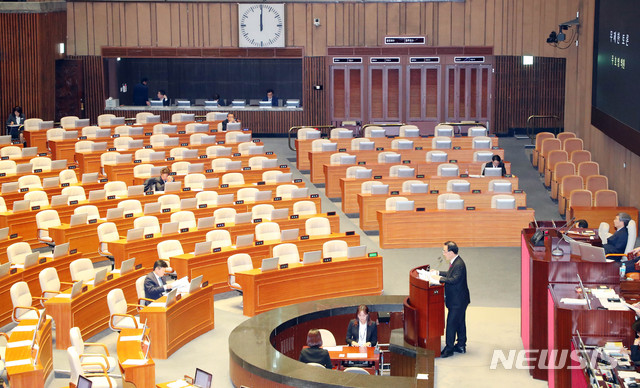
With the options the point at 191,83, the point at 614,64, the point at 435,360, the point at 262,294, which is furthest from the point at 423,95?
the point at 435,360

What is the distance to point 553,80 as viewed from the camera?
2661 cm

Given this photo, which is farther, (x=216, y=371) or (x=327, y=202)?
(x=327, y=202)

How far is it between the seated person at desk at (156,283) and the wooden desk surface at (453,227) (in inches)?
209

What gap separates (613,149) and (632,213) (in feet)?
9.15

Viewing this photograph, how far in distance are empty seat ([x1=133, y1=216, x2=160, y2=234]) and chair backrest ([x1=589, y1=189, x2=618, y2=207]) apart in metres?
7.89

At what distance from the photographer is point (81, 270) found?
13.7m

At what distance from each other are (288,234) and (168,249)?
1934 millimetres

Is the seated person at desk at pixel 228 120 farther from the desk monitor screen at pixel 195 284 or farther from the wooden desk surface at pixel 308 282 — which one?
the desk monitor screen at pixel 195 284

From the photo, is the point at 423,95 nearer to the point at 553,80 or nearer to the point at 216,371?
the point at 553,80

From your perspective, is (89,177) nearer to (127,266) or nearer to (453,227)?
(127,266)

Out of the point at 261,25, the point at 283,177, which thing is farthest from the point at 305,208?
the point at 261,25

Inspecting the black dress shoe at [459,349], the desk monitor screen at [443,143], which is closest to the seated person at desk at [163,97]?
the desk monitor screen at [443,143]

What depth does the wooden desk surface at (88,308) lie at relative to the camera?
1259cm

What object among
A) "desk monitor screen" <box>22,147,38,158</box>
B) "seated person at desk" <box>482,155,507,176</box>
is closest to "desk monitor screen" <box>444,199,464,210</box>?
"seated person at desk" <box>482,155,507,176</box>
